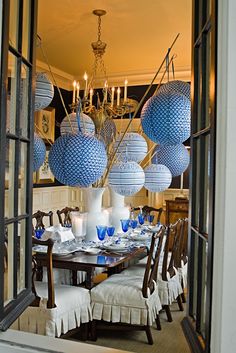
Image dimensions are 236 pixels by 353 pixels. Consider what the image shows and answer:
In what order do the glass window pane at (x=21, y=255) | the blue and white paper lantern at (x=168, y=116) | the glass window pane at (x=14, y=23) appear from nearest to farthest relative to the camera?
the glass window pane at (x=14, y=23)
the glass window pane at (x=21, y=255)
the blue and white paper lantern at (x=168, y=116)

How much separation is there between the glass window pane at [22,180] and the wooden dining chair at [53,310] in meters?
1.22

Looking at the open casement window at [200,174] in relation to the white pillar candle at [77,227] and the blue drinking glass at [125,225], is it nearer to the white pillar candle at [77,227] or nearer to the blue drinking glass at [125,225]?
the white pillar candle at [77,227]

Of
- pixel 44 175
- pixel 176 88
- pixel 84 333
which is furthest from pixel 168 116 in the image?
pixel 44 175

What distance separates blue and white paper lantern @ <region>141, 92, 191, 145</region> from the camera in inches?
107

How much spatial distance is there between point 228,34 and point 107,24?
3534 mm

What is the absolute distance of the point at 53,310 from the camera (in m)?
2.80

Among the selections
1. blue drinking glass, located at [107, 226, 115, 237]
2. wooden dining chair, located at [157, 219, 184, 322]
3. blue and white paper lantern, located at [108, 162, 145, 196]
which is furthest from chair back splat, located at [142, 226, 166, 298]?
blue drinking glass, located at [107, 226, 115, 237]

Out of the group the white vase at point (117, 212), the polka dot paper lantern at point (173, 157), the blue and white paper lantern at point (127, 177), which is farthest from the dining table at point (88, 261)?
the polka dot paper lantern at point (173, 157)

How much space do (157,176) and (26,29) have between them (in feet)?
7.44

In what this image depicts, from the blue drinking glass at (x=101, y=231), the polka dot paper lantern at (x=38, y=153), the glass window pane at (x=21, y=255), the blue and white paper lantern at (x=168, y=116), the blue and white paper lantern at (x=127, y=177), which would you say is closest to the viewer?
the glass window pane at (x=21, y=255)

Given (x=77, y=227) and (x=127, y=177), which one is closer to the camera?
(x=127, y=177)

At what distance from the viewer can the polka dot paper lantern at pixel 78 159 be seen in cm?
272

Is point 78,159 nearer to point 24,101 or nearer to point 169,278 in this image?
point 24,101

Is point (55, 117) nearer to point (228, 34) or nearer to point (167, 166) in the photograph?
point (167, 166)
